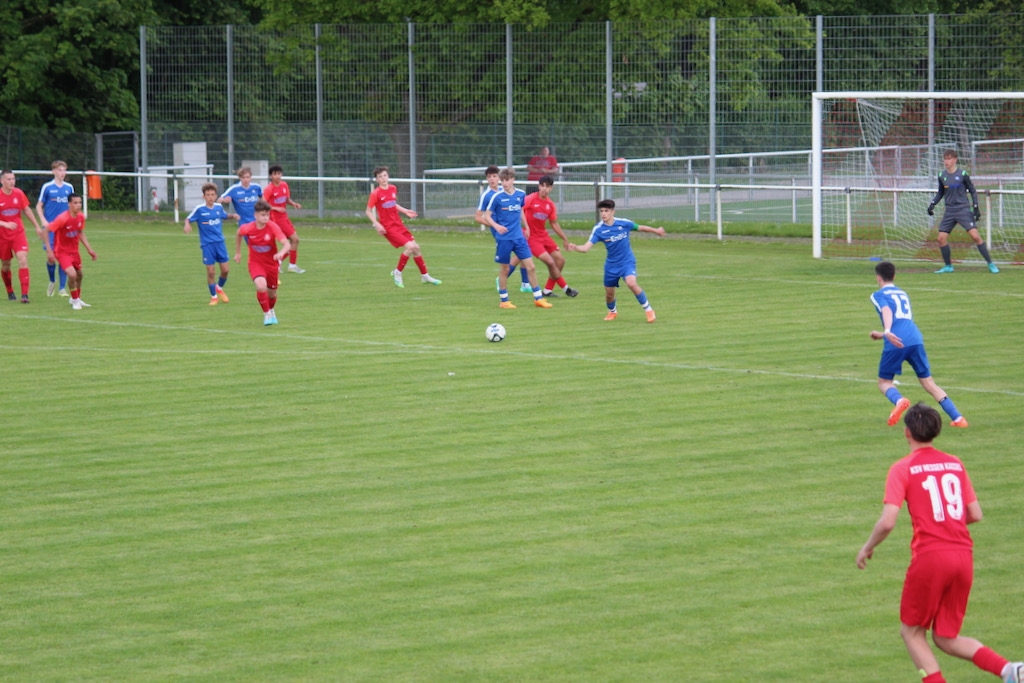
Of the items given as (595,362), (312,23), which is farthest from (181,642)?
(312,23)

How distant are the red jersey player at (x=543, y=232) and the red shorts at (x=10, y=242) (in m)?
7.96

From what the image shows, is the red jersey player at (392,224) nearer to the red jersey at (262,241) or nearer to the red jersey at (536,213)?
the red jersey at (536,213)

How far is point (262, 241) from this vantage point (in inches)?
753

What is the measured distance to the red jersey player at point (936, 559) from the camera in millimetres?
6668

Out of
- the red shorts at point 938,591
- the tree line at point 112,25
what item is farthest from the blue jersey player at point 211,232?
the red shorts at point 938,591

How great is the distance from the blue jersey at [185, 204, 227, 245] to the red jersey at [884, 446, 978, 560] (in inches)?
632

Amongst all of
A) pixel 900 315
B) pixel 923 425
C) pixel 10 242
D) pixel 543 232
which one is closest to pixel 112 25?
pixel 10 242

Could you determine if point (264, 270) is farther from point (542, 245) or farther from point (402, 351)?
point (542, 245)

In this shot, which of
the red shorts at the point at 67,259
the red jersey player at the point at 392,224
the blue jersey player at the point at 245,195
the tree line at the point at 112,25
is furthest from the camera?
the tree line at the point at 112,25

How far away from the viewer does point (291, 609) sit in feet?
Result: 27.7

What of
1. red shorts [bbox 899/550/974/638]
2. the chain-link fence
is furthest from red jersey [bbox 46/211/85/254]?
red shorts [bbox 899/550/974/638]

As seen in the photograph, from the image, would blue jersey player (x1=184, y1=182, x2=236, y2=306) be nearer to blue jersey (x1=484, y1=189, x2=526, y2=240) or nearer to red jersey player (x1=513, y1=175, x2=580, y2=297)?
blue jersey (x1=484, y1=189, x2=526, y2=240)

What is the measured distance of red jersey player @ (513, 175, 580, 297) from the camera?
21.1 m

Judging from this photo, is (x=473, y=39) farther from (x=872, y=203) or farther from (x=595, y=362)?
(x=595, y=362)
